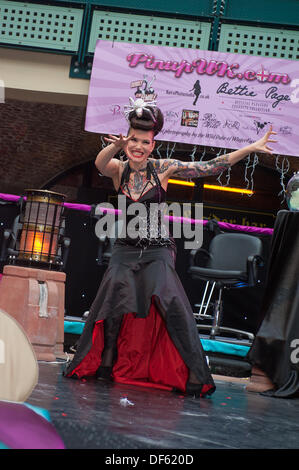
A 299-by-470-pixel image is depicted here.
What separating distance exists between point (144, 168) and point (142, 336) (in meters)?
0.92

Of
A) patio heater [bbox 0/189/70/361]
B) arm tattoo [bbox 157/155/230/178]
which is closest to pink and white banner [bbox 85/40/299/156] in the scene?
patio heater [bbox 0/189/70/361]

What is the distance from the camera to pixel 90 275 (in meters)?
6.60

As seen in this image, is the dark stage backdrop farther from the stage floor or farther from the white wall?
the stage floor

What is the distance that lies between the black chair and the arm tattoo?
8.11 feet

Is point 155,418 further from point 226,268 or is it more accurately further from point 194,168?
point 226,268

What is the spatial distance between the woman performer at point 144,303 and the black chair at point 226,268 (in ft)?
7.75

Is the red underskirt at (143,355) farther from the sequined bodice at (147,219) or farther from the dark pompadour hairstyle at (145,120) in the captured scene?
the dark pompadour hairstyle at (145,120)

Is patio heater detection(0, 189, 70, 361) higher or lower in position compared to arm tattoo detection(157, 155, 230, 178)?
lower

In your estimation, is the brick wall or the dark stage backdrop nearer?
the dark stage backdrop

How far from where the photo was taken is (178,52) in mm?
7332

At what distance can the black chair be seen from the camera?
5648 mm

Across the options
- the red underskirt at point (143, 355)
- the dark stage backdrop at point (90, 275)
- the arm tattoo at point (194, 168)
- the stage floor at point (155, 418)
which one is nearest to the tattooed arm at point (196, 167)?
the arm tattoo at point (194, 168)

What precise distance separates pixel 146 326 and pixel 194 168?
2.99ft
